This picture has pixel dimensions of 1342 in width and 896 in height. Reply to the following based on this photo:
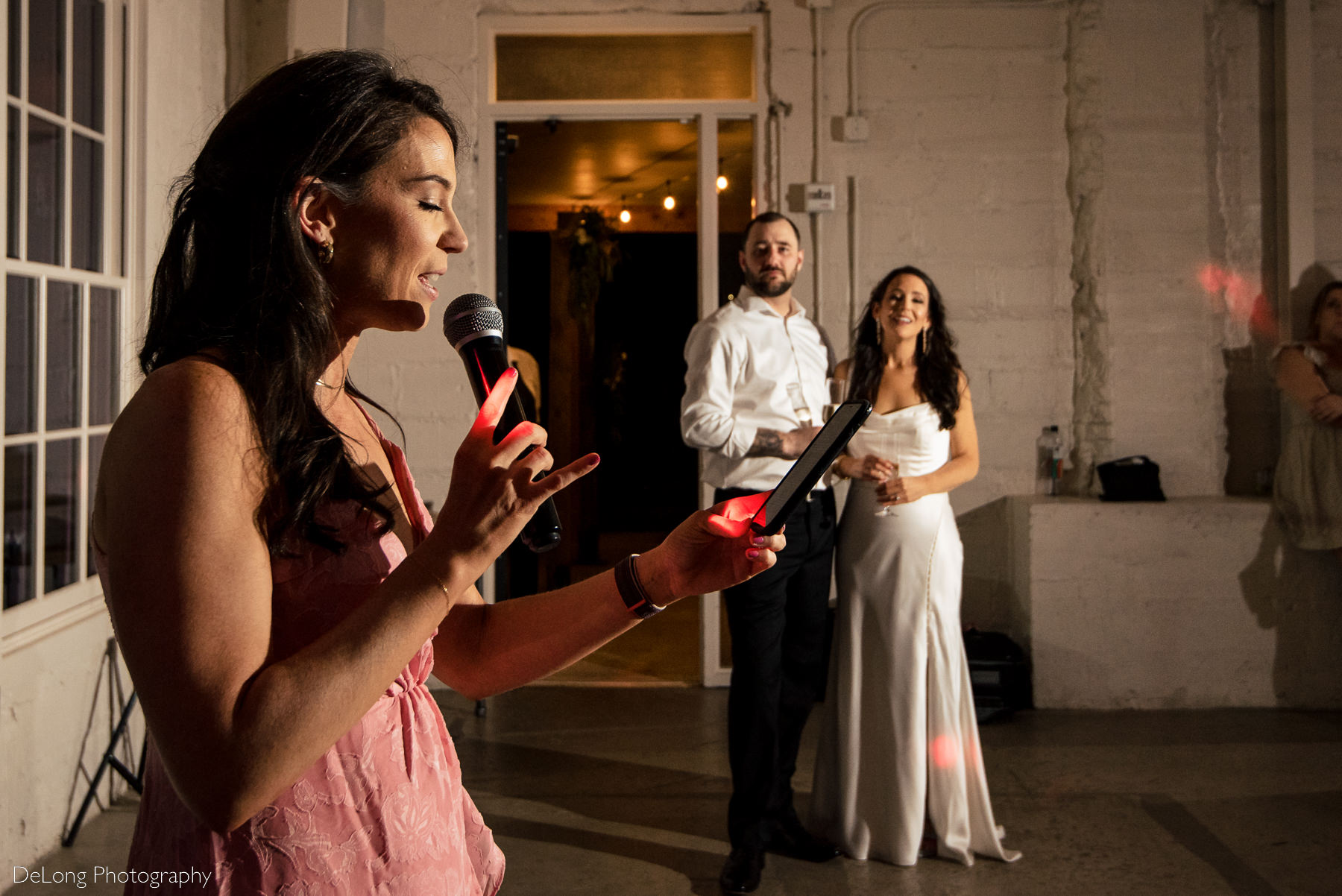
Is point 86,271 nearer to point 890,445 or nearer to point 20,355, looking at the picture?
point 20,355

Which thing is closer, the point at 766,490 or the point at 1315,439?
the point at 766,490

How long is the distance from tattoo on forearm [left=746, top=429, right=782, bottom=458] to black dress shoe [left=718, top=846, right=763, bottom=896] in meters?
1.12

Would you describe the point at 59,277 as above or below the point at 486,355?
above

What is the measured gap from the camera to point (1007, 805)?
3275 millimetres

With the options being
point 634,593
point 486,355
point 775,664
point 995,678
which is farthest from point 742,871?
point 486,355

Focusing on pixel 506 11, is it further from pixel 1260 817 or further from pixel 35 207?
pixel 1260 817

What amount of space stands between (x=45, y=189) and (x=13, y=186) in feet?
0.69

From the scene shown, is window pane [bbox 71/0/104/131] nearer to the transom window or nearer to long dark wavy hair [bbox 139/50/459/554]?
the transom window

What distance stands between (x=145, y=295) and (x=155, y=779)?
10.2ft

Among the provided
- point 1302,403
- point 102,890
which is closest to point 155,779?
point 102,890

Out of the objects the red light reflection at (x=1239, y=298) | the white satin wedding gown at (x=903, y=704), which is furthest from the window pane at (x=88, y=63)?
the red light reflection at (x=1239, y=298)

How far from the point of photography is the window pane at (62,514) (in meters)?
3.05

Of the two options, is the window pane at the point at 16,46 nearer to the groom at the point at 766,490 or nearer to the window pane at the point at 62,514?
the window pane at the point at 62,514

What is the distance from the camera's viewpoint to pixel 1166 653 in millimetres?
4355
